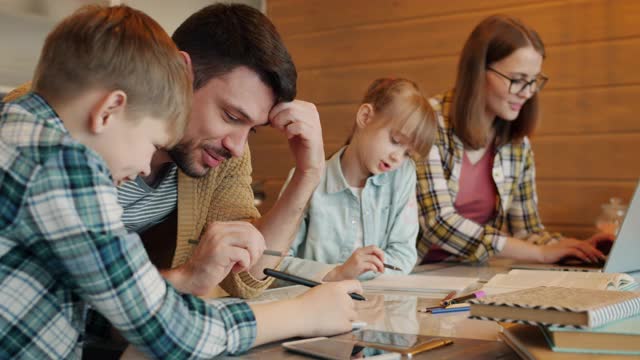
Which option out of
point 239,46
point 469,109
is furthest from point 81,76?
point 469,109

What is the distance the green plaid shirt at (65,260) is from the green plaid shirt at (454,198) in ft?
4.84

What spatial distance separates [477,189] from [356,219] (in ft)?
2.29

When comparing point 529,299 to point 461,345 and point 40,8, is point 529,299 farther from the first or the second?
point 40,8

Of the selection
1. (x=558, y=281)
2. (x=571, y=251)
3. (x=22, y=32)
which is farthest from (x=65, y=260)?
(x=22, y=32)

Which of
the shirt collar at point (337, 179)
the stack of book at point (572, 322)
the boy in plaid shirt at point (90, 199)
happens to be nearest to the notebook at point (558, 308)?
the stack of book at point (572, 322)

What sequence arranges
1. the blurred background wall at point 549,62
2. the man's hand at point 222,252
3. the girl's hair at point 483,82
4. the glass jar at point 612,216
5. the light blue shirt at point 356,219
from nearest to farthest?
the man's hand at point 222,252 → the light blue shirt at point 356,219 → the girl's hair at point 483,82 → the glass jar at point 612,216 → the blurred background wall at point 549,62

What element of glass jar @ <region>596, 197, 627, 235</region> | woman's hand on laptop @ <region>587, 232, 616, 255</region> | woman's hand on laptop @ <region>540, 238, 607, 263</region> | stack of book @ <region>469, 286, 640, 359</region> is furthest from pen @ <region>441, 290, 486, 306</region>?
glass jar @ <region>596, 197, 627, 235</region>

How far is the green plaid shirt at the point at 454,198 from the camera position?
2.36 meters

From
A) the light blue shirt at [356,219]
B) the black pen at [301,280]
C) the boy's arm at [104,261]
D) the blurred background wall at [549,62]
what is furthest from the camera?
the blurred background wall at [549,62]

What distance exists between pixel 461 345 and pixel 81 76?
0.63m

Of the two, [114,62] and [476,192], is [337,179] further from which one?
[114,62]

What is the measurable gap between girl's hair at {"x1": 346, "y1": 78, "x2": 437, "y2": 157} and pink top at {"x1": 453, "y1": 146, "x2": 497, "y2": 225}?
0.50 metres

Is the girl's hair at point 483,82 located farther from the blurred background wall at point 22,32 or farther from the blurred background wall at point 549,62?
the blurred background wall at point 22,32

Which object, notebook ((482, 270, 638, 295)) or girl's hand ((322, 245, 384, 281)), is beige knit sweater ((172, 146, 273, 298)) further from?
notebook ((482, 270, 638, 295))
